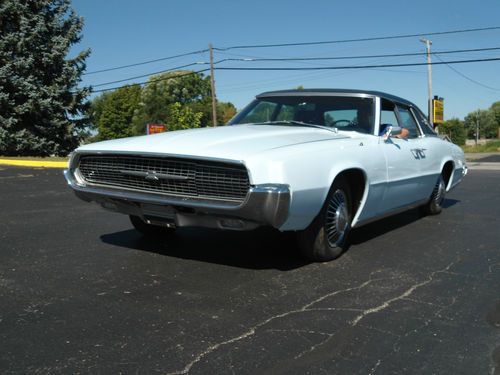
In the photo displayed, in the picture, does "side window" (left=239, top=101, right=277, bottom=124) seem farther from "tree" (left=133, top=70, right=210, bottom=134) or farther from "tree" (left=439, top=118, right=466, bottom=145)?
"tree" (left=133, top=70, right=210, bottom=134)

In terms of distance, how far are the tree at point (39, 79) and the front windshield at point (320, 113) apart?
19002 mm

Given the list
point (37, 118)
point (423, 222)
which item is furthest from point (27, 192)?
point (37, 118)

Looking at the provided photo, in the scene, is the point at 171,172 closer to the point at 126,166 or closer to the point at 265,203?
the point at 126,166

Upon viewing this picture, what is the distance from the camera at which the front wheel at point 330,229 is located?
4273 mm

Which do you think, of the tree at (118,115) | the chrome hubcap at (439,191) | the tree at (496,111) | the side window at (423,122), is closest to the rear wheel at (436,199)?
the chrome hubcap at (439,191)

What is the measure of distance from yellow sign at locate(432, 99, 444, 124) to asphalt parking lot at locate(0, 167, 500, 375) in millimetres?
31124

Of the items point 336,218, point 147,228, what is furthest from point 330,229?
point 147,228

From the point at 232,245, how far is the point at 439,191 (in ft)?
10.3

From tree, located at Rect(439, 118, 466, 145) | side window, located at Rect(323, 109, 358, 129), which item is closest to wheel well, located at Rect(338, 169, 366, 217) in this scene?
side window, located at Rect(323, 109, 358, 129)

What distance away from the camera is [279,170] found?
3660 mm

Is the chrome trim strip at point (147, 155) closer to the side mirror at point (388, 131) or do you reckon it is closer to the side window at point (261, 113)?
the side window at point (261, 113)

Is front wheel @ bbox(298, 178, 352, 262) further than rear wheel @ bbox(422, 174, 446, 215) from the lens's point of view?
No

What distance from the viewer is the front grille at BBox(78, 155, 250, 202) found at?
380 centimetres

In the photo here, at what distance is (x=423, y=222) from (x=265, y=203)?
3.57 meters
